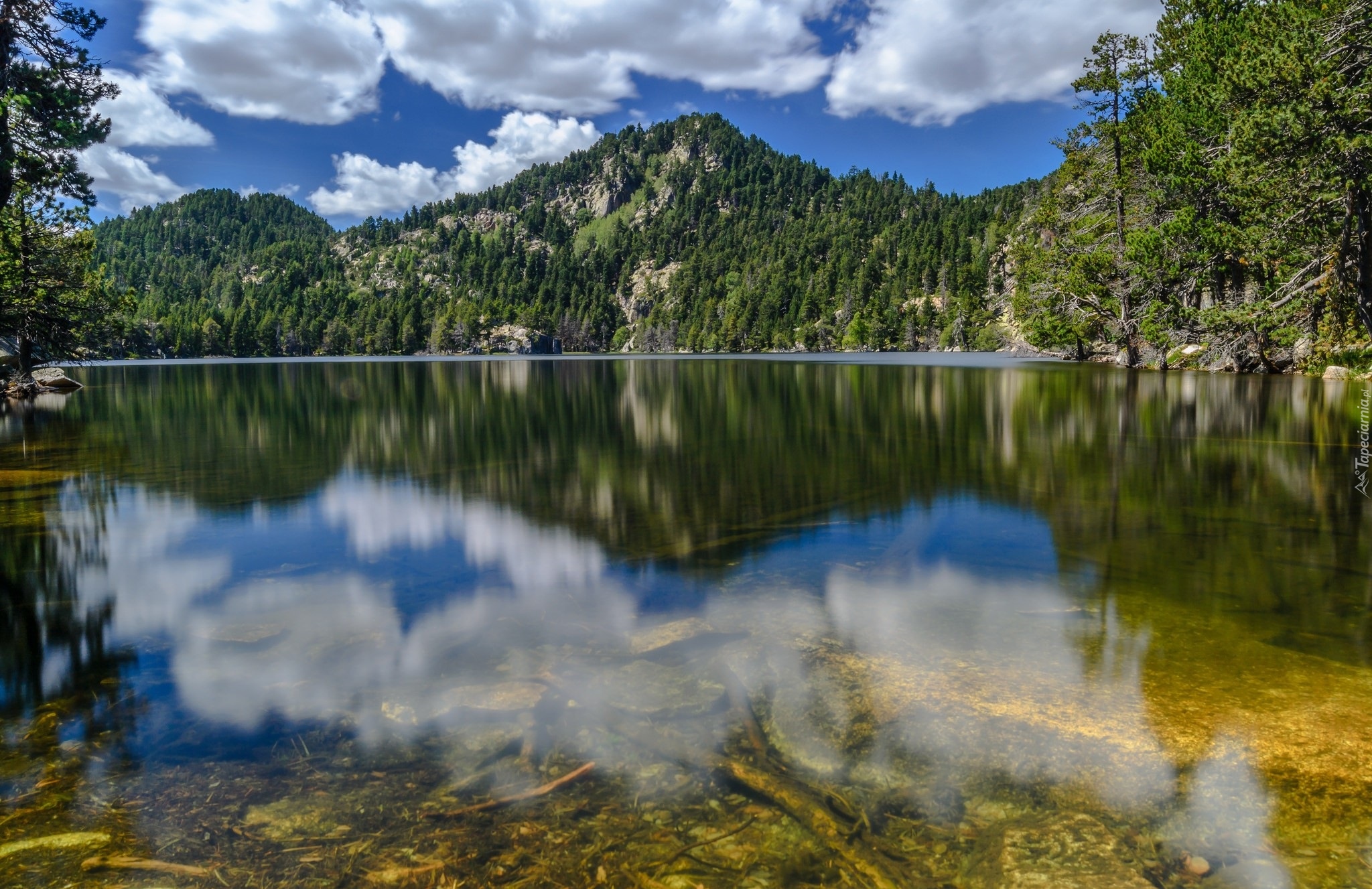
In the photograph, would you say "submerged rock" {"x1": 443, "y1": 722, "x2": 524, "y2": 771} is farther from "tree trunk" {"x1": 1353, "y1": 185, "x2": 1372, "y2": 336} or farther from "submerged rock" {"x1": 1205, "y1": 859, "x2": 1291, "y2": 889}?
"tree trunk" {"x1": 1353, "y1": 185, "x2": 1372, "y2": 336}

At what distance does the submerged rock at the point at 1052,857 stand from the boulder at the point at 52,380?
2376 inches

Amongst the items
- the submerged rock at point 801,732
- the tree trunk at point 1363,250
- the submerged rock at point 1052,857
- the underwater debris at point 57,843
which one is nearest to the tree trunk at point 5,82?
the underwater debris at point 57,843

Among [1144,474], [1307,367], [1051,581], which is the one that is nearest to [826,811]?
[1051,581]

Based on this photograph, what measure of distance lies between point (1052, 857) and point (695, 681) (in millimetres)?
2937

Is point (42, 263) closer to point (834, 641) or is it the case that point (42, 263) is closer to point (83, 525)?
point (83, 525)

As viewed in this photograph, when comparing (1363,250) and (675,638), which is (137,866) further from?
(1363,250)

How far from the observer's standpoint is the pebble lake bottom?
4.03 meters

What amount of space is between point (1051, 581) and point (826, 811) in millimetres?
5352

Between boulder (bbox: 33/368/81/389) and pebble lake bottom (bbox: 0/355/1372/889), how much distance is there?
44017 mm

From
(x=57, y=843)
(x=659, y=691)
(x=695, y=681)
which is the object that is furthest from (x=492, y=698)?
(x=57, y=843)

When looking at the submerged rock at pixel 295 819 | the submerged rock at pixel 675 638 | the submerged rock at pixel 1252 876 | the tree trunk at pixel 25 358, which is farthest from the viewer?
the tree trunk at pixel 25 358

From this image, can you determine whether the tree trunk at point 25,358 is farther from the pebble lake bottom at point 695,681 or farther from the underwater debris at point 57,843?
the underwater debris at point 57,843

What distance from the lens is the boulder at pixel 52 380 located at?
47.5 metres

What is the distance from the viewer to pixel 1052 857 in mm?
3912
